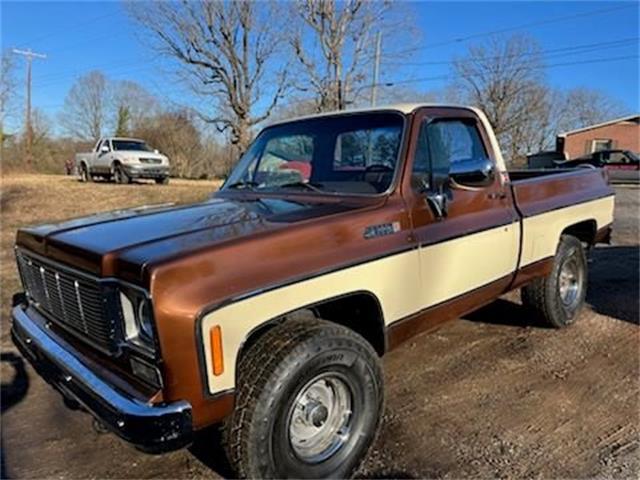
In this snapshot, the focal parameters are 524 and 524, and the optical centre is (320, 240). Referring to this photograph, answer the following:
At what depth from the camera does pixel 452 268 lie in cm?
362

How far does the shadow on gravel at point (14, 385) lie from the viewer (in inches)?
156

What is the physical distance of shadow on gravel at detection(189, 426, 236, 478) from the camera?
119 inches

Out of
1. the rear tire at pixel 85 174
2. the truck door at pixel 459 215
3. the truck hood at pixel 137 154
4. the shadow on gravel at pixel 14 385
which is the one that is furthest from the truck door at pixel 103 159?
the truck door at pixel 459 215

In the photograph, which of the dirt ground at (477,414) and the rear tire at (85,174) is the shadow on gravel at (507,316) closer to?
the dirt ground at (477,414)

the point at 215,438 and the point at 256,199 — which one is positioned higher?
the point at 256,199

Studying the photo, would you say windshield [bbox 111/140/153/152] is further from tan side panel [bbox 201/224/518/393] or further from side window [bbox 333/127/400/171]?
tan side panel [bbox 201/224/518/393]

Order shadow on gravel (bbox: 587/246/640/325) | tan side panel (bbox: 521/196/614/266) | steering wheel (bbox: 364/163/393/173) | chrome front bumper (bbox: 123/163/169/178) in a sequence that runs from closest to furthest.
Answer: steering wheel (bbox: 364/163/393/173) < tan side panel (bbox: 521/196/614/266) < shadow on gravel (bbox: 587/246/640/325) < chrome front bumper (bbox: 123/163/169/178)

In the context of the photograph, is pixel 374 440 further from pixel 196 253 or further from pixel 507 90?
pixel 507 90

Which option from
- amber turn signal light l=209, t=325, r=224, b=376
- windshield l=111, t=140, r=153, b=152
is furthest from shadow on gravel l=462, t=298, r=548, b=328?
windshield l=111, t=140, r=153, b=152

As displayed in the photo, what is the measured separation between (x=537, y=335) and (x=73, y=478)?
403cm

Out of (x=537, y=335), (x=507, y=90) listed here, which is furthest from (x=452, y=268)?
(x=507, y=90)

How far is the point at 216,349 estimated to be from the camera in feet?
7.59

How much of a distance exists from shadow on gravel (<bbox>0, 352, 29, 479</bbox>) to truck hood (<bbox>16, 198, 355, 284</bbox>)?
1382 mm

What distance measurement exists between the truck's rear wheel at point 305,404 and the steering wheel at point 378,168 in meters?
1.13
